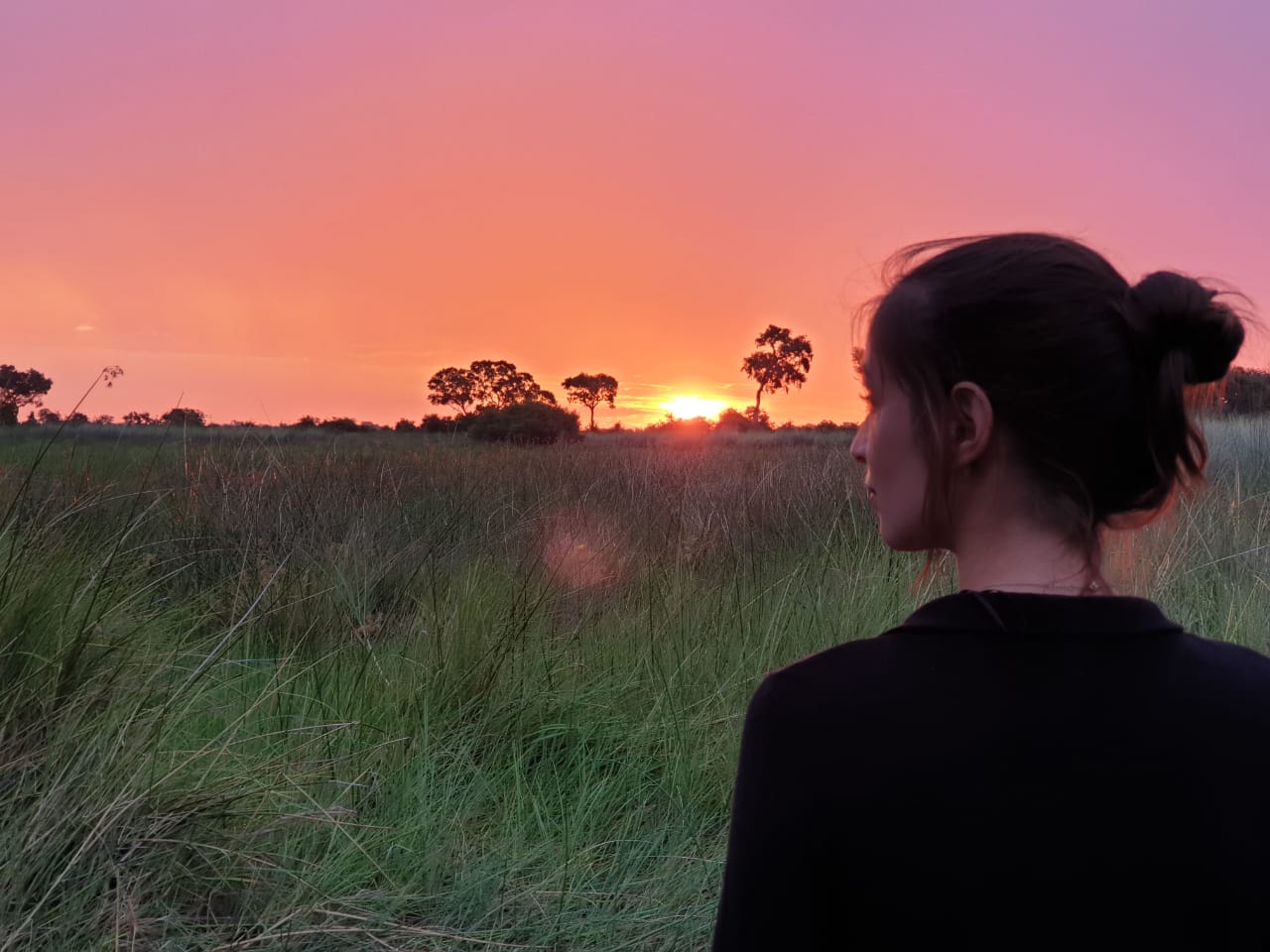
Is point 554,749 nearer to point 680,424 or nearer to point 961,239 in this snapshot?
point 961,239

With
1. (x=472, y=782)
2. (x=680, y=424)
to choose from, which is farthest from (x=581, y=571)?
(x=680, y=424)

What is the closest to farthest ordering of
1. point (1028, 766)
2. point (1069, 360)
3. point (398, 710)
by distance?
point (1028, 766), point (1069, 360), point (398, 710)

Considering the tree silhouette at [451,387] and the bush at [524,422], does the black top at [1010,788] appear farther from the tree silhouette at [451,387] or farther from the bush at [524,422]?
the tree silhouette at [451,387]

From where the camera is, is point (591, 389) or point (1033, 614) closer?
point (1033, 614)

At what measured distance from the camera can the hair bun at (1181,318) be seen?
0.88 m

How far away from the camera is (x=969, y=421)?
35.6 inches

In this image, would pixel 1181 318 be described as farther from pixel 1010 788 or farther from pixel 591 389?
pixel 591 389

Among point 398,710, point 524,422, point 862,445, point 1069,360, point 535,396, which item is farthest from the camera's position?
point 535,396

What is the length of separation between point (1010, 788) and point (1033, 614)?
151 mm

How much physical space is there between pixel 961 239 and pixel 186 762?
1.98 meters

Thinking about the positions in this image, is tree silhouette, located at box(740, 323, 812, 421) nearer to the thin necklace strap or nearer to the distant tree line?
the distant tree line

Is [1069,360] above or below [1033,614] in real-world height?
above

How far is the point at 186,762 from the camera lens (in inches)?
81.3

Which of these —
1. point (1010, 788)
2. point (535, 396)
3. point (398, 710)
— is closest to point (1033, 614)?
point (1010, 788)
